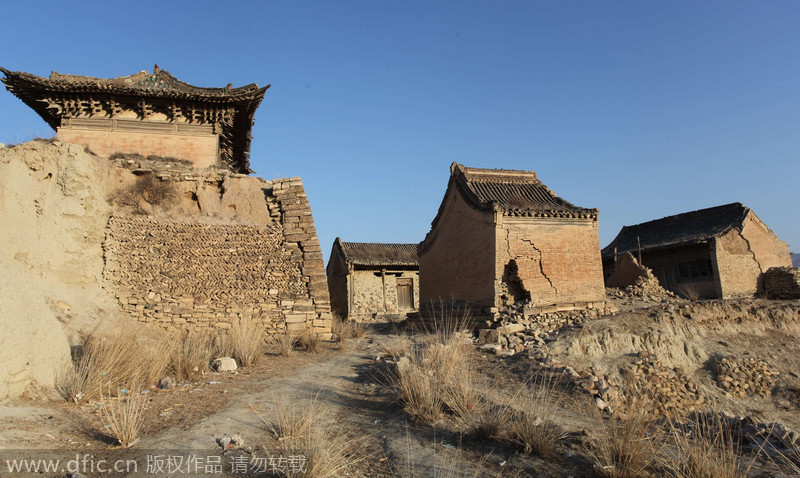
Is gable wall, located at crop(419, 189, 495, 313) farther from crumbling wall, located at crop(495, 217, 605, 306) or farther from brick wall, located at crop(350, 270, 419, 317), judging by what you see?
brick wall, located at crop(350, 270, 419, 317)

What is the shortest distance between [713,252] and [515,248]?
1194 cm

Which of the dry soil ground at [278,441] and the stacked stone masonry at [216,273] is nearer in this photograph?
the dry soil ground at [278,441]

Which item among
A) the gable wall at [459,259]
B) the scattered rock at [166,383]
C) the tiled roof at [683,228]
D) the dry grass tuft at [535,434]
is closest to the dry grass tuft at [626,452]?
the dry grass tuft at [535,434]

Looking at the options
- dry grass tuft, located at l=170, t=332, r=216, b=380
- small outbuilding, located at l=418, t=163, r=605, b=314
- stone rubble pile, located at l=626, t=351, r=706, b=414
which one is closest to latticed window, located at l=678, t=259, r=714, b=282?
small outbuilding, located at l=418, t=163, r=605, b=314

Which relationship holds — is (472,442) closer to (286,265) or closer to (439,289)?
(286,265)

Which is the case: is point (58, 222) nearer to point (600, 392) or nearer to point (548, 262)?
point (600, 392)

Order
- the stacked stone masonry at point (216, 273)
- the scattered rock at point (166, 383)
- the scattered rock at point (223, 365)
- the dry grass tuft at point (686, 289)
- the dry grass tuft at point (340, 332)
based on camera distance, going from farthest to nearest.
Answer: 1. the dry grass tuft at point (686, 289)
2. the dry grass tuft at point (340, 332)
3. the stacked stone masonry at point (216, 273)
4. the scattered rock at point (223, 365)
5. the scattered rock at point (166, 383)

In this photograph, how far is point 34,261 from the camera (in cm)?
904

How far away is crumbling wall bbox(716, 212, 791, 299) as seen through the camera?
2030 centimetres

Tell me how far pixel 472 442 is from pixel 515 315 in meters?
8.65

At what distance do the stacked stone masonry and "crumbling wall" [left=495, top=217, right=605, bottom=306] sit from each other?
5.50 metres

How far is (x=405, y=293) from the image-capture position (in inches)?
973

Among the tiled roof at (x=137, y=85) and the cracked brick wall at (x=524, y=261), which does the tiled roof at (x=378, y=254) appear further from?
the tiled roof at (x=137, y=85)

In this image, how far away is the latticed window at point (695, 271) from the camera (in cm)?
2095
